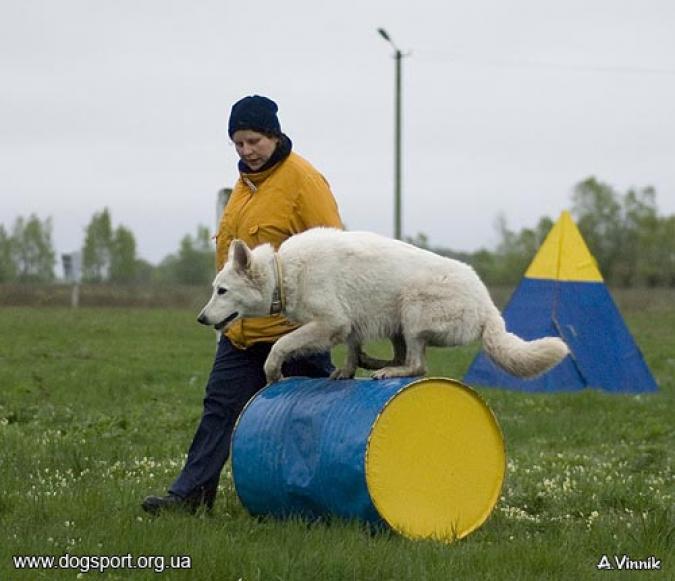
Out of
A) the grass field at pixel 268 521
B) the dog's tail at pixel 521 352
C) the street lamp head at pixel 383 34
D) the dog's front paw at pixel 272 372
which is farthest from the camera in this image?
the street lamp head at pixel 383 34

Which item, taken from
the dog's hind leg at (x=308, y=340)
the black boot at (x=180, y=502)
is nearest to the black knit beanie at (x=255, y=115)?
the dog's hind leg at (x=308, y=340)

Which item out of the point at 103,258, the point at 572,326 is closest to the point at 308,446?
the point at 572,326

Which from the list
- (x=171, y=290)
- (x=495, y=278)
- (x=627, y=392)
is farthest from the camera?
(x=495, y=278)

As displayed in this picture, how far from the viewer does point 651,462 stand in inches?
399

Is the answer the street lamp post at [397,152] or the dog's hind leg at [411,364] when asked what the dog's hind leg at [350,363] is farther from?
the street lamp post at [397,152]

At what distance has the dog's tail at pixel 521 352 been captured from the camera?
267 inches

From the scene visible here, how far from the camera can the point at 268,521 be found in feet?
22.4

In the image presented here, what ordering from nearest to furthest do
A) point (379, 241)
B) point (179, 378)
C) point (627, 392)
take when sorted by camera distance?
1. point (379, 241)
2. point (627, 392)
3. point (179, 378)

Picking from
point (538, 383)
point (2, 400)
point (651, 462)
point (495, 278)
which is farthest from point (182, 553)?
point (495, 278)

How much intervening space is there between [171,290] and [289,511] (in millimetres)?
37133

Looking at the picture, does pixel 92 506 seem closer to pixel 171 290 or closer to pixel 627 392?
pixel 627 392

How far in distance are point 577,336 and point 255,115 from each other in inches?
382

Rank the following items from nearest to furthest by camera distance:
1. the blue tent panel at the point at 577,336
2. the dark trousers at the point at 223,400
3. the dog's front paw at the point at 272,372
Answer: the dog's front paw at the point at 272,372 < the dark trousers at the point at 223,400 < the blue tent panel at the point at 577,336

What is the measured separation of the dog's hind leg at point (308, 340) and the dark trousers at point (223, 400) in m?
0.54
